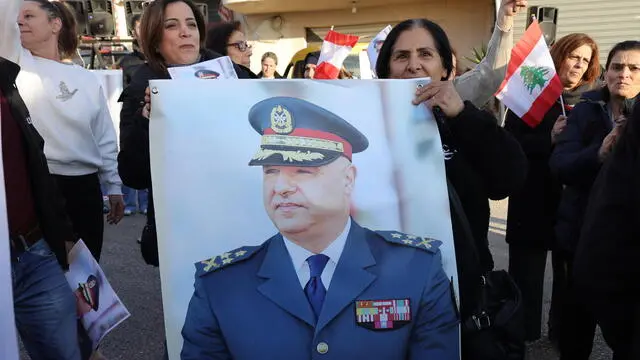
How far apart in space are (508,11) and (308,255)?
3.86 feet

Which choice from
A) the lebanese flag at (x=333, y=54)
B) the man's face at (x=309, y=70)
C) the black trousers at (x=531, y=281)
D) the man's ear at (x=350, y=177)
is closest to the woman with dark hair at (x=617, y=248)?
the man's ear at (x=350, y=177)

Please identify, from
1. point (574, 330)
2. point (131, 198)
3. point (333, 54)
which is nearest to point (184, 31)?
point (574, 330)

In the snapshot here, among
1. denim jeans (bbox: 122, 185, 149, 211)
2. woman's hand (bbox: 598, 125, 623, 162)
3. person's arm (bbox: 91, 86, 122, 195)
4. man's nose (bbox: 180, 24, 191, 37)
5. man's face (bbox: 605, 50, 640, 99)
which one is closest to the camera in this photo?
man's nose (bbox: 180, 24, 191, 37)

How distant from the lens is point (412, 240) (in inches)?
59.7

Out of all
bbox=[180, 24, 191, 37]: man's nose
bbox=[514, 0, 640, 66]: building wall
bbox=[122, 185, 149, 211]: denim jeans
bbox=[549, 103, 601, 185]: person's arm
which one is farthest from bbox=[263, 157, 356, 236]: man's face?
bbox=[514, 0, 640, 66]: building wall

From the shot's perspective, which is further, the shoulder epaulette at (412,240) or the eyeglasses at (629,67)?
the eyeglasses at (629,67)

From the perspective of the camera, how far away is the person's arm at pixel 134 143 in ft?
5.97

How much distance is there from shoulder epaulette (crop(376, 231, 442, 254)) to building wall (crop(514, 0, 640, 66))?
1184 centimetres

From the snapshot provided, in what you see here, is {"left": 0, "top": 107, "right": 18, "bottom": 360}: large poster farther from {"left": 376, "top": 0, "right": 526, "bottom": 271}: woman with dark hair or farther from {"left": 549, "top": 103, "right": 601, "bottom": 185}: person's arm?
{"left": 549, "top": 103, "right": 601, "bottom": 185}: person's arm

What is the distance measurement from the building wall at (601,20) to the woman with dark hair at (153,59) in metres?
11.3

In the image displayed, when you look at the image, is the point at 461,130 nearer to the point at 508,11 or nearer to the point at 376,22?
the point at 508,11

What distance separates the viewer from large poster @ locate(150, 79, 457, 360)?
4.86 feet

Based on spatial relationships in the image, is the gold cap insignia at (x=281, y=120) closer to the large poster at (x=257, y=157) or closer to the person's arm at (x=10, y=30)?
the large poster at (x=257, y=157)

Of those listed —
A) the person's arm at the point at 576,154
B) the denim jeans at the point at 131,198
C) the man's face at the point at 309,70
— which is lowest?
the denim jeans at the point at 131,198
